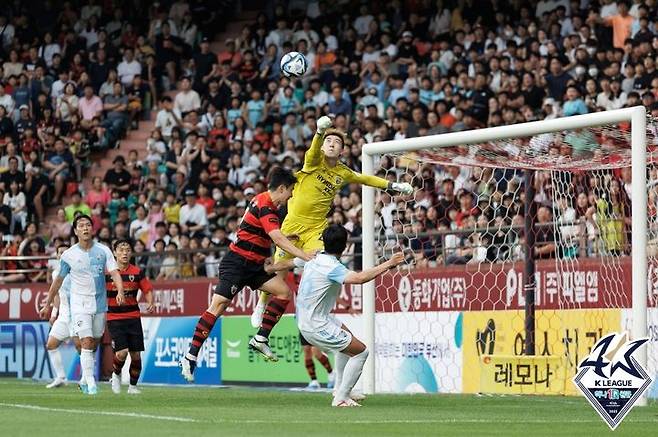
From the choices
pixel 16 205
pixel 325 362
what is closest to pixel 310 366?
pixel 325 362

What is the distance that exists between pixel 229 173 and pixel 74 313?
935 centimetres

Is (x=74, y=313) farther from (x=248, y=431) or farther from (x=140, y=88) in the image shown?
(x=140, y=88)

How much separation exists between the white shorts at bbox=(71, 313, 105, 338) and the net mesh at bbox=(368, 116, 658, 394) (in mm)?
4019

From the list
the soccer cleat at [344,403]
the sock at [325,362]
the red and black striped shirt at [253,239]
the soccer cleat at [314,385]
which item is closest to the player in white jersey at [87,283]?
the red and black striped shirt at [253,239]

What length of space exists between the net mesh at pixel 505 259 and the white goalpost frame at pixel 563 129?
33 centimetres

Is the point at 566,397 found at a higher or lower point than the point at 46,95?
lower

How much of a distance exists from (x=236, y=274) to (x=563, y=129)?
362cm

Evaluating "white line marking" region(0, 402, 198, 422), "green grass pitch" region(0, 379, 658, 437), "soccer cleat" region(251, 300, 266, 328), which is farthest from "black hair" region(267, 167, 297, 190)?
"white line marking" region(0, 402, 198, 422)

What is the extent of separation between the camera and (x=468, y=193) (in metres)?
18.6

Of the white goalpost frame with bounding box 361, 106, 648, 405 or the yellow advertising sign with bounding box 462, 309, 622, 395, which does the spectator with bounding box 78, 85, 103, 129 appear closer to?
the yellow advertising sign with bounding box 462, 309, 622, 395

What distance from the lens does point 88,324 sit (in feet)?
53.1

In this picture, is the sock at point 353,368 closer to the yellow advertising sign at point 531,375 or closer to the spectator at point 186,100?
the yellow advertising sign at point 531,375

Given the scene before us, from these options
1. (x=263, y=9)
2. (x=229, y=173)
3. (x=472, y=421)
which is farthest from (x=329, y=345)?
(x=263, y=9)

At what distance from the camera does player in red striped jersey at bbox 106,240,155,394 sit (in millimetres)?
17062
